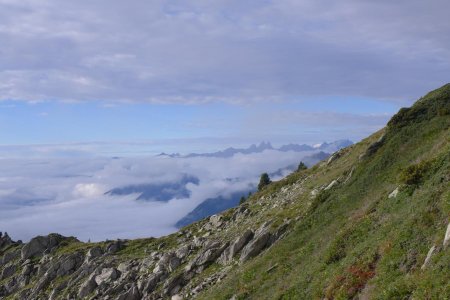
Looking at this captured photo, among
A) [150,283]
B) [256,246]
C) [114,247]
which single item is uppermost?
[256,246]

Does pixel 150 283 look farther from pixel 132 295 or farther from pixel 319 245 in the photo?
pixel 319 245

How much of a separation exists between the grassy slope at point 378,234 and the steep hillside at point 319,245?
0.09 m

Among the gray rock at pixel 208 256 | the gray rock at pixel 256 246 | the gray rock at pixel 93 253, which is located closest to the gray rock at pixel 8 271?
the gray rock at pixel 93 253

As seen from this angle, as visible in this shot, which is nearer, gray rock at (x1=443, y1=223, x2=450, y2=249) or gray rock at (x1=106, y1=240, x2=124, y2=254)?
gray rock at (x1=443, y1=223, x2=450, y2=249)

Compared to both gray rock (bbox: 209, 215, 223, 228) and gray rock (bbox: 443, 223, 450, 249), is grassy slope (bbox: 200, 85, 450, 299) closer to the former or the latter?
gray rock (bbox: 443, 223, 450, 249)

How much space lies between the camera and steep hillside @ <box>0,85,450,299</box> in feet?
78.8

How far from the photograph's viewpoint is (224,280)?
4291 cm

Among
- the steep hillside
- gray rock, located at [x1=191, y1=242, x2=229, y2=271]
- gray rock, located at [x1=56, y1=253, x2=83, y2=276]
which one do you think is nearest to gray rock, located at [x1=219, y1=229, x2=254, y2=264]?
the steep hillside

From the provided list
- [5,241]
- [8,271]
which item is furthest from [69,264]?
[5,241]

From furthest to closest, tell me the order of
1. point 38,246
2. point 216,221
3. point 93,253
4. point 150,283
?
point 38,246
point 93,253
point 216,221
point 150,283

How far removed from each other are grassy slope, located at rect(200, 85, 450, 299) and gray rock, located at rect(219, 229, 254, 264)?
4.46 meters

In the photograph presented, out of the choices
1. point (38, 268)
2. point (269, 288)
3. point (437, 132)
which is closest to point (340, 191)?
point (437, 132)

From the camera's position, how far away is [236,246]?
48.1 meters

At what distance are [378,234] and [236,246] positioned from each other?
2226cm
